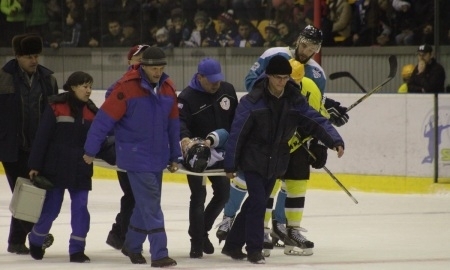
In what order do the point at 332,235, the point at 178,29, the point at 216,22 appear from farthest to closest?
the point at 178,29 → the point at 216,22 → the point at 332,235

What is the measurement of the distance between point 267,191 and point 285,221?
1070 millimetres

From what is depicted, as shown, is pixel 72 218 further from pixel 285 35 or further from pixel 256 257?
pixel 285 35

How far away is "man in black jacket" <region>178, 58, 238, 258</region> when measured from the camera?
980 cm

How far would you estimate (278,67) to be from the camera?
9.37 meters

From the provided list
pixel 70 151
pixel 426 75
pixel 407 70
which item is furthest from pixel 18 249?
pixel 407 70

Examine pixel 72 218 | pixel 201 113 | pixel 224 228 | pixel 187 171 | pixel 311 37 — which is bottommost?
pixel 224 228

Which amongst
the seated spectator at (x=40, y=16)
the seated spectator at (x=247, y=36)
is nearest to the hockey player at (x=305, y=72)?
the seated spectator at (x=247, y=36)

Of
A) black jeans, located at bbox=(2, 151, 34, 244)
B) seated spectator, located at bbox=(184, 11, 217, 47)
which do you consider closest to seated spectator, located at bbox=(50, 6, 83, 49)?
seated spectator, located at bbox=(184, 11, 217, 47)

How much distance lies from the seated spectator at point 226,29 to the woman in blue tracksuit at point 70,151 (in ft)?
23.8

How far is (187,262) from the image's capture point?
31.3ft

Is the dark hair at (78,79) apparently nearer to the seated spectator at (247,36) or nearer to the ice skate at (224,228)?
the ice skate at (224,228)

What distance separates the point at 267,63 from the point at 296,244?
1.31 metres

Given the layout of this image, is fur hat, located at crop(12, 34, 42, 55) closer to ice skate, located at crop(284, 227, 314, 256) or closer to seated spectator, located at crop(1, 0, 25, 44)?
ice skate, located at crop(284, 227, 314, 256)

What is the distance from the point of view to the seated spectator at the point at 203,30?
1702cm
